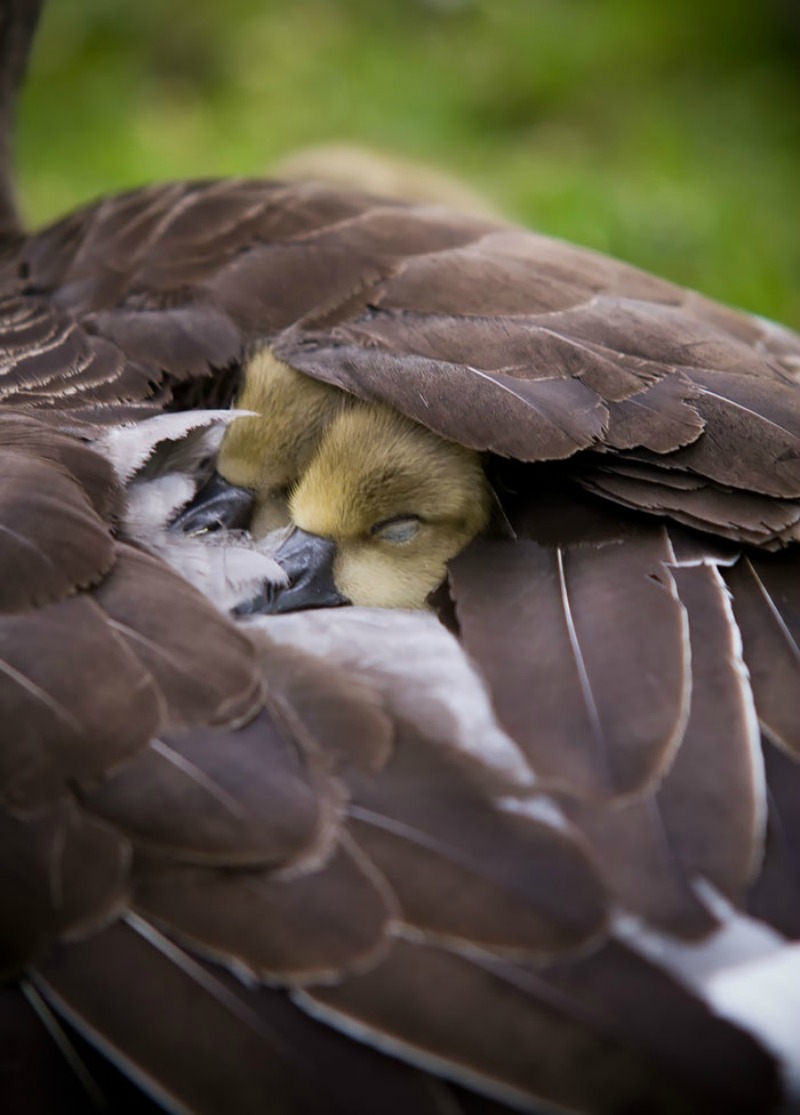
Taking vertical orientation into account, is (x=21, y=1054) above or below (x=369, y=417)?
below

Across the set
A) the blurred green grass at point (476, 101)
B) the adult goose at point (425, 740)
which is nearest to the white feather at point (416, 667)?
the adult goose at point (425, 740)

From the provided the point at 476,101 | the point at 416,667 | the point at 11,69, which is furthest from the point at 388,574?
the point at 476,101

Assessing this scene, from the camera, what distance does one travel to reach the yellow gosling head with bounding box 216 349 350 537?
1.66 m

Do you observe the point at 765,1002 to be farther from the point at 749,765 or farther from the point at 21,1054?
the point at 21,1054

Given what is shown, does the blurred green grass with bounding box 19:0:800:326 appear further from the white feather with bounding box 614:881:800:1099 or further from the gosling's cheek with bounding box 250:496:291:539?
the white feather with bounding box 614:881:800:1099

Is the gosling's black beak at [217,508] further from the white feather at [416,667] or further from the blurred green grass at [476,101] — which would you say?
the blurred green grass at [476,101]

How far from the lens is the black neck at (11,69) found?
2.66 m

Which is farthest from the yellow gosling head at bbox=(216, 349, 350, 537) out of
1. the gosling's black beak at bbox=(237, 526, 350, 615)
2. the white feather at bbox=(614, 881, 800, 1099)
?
the white feather at bbox=(614, 881, 800, 1099)

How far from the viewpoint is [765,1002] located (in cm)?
100

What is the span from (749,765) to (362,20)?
13.5 ft

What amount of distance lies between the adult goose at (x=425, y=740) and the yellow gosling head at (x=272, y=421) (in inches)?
1.3

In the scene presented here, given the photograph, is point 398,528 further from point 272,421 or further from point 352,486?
point 272,421

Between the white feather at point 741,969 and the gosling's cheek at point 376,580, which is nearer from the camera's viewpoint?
the white feather at point 741,969

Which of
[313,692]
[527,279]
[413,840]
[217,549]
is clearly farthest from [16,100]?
[413,840]
